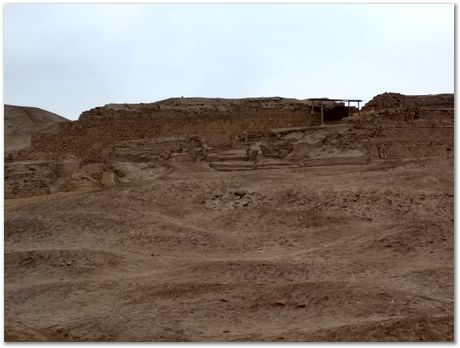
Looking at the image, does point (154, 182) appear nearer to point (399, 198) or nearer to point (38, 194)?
point (38, 194)

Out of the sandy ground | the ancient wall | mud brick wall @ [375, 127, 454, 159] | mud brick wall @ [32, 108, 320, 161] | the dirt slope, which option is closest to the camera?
the sandy ground

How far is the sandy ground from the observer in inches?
338

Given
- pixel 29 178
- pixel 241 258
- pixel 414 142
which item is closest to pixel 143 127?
pixel 29 178

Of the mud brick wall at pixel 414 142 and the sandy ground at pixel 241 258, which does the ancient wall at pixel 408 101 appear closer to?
the mud brick wall at pixel 414 142

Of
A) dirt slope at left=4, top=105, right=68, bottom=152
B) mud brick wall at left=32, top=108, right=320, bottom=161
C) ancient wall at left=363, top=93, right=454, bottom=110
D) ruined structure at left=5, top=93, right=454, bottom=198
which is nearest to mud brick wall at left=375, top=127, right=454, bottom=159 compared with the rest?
ruined structure at left=5, top=93, right=454, bottom=198

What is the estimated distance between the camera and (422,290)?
964 cm

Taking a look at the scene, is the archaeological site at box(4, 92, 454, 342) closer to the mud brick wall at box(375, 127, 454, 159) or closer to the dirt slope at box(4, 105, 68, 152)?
the mud brick wall at box(375, 127, 454, 159)

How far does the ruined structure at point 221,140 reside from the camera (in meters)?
19.2

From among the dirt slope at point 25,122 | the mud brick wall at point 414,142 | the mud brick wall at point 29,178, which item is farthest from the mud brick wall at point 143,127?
the dirt slope at point 25,122

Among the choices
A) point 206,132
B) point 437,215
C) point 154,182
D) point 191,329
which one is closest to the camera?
point 191,329

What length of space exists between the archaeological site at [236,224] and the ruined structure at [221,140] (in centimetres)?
5

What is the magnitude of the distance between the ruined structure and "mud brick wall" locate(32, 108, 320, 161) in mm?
30

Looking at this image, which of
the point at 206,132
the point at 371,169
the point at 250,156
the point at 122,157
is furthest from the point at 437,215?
the point at 206,132

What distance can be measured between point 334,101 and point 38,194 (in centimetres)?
1155
